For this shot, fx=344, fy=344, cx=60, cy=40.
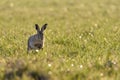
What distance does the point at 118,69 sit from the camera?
21.8 ft

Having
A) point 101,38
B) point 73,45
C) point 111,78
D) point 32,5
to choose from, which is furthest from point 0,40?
point 32,5

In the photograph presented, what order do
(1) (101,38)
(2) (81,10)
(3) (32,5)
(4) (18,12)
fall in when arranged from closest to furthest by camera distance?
(1) (101,38) → (4) (18,12) → (2) (81,10) → (3) (32,5)

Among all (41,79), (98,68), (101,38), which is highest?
(41,79)

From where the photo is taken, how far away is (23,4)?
99.7 feet

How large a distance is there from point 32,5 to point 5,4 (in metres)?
2.35

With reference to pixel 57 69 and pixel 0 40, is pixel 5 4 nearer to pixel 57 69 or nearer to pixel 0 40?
pixel 0 40

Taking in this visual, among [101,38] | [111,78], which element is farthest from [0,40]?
[111,78]

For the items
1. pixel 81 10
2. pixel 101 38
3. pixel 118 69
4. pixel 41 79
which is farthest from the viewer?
pixel 81 10

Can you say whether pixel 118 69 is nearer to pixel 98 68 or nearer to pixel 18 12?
pixel 98 68

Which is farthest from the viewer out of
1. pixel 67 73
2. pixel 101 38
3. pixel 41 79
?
pixel 101 38

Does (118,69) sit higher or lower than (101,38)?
higher

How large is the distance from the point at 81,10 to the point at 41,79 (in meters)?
20.5

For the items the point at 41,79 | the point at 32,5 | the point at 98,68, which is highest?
the point at 41,79

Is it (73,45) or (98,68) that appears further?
(73,45)
